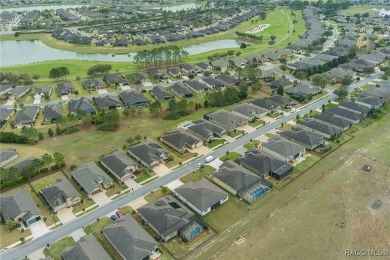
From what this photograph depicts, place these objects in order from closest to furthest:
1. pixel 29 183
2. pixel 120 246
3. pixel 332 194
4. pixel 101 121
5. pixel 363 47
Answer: pixel 120 246
pixel 332 194
pixel 29 183
pixel 101 121
pixel 363 47

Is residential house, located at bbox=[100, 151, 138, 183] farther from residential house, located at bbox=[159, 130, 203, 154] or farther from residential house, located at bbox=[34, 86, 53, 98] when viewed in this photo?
residential house, located at bbox=[34, 86, 53, 98]

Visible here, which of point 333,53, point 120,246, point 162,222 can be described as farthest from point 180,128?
point 333,53

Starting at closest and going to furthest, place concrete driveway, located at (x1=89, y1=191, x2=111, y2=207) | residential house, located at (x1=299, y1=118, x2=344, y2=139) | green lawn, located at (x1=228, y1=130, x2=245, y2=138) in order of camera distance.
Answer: concrete driveway, located at (x1=89, y1=191, x2=111, y2=207) → residential house, located at (x1=299, y1=118, x2=344, y2=139) → green lawn, located at (x1=228, y1=130, x2=245, y2=138)

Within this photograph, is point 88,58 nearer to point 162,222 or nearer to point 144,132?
point 144,132

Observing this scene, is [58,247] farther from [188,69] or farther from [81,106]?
[188,69]

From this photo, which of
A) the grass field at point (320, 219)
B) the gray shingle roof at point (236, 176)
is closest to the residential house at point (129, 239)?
the grass field at point (320, 219)

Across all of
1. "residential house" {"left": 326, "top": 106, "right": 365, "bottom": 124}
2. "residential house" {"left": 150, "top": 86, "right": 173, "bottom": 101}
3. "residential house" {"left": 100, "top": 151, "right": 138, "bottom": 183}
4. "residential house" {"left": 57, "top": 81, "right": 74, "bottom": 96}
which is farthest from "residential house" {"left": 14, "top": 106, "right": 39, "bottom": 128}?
"residential house" {"left": 326, "top": 106, "right": 365, "bottom": 124}

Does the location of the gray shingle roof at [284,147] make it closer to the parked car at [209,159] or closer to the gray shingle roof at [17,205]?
the parked car at [209,159]
